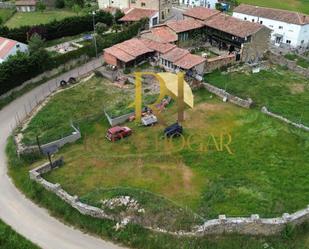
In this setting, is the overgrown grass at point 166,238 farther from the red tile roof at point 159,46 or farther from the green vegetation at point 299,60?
the green vegetation at point 299,60

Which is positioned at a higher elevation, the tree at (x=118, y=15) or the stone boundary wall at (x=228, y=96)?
the tree at (x=118, y=15)

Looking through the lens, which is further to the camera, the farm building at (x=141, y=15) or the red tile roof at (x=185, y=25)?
the farm building at (x=141, y=15)

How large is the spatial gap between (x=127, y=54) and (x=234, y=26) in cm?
1725

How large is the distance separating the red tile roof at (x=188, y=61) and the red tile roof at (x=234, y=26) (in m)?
9.18

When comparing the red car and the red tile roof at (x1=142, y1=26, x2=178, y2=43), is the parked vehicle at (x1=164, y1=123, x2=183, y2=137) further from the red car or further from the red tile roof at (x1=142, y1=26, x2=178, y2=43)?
the red tile roof at (x1=142, y1=26, x2=178, y2=43)

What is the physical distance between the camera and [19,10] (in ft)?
283

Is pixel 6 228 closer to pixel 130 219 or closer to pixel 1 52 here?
pixel 130 219

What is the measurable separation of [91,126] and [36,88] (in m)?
13.8

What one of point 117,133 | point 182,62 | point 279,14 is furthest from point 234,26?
point 117,133

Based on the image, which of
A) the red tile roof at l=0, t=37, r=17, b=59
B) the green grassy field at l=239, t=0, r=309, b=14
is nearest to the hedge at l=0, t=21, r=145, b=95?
the red tile roof at l=0, t=37, r=17, b=59

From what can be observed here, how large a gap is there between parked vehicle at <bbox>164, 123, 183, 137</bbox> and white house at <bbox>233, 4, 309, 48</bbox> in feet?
118

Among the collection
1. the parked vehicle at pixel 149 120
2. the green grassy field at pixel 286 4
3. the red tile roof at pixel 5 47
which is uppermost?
the red tile roof at pixel 5 47

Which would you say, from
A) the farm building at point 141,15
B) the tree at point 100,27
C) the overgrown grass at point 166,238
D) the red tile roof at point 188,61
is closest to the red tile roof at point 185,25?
the red tile roof at point 188,61

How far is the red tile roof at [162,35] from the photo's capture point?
5800 cm
